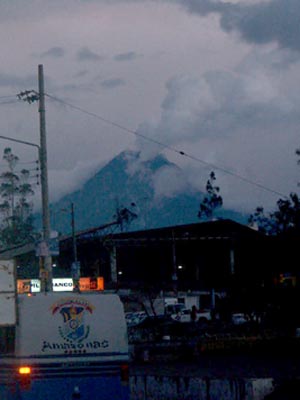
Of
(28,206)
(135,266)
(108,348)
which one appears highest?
(28,206)

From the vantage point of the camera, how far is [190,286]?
81.4 meters

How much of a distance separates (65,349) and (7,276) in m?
1.50

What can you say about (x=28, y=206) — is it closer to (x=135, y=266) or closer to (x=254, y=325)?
(x=135, y=266)

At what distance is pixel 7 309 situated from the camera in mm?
14656

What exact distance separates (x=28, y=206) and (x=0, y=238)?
7.27m

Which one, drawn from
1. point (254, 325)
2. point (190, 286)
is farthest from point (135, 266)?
point (254, 325)

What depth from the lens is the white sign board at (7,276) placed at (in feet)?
48.7

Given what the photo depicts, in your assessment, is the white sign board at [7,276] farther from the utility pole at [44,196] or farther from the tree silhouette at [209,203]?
the tree silhouette at [209,203]

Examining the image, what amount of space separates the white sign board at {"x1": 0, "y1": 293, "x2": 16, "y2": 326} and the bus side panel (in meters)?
0.99

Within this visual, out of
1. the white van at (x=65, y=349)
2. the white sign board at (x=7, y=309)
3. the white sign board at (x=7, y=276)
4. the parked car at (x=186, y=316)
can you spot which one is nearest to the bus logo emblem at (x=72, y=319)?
the white van at (x=65, y=349)

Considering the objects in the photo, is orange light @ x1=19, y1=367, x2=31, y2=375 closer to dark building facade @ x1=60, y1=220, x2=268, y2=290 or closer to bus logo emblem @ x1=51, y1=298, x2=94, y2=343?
bus logo emblem @ x1=51, y1=298, x2=94, y2=343

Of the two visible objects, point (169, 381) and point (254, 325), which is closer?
point (169, 381)

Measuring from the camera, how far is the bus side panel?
14547mm

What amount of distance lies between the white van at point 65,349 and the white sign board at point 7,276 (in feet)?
0.88
